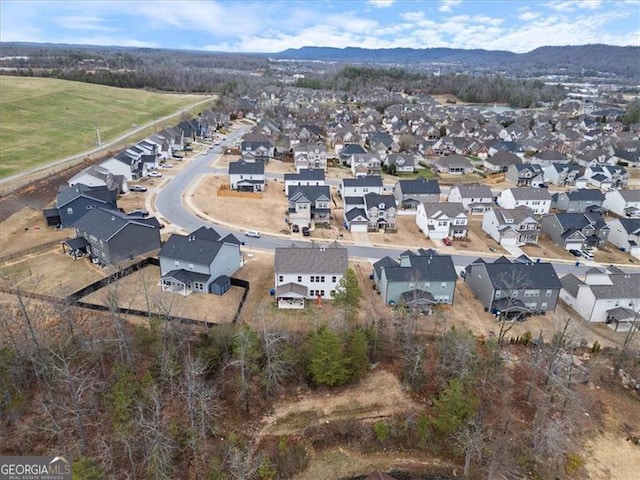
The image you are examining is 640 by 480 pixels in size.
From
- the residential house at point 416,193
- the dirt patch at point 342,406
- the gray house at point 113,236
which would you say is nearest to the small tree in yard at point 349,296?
the dirt patch at point 342,406

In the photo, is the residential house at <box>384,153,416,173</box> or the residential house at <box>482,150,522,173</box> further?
the residential house at <box>482,150,522,173</box>

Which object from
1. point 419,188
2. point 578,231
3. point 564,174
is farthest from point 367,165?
point 578,231

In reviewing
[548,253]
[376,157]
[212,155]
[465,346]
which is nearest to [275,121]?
[212,155]

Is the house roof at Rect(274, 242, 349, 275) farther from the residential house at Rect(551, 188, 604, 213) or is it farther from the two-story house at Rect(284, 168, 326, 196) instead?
the residential house at Rect(551, 188, 604, 213)

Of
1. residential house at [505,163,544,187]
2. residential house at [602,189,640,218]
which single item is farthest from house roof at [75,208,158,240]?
residential house at [602,189,640,218]

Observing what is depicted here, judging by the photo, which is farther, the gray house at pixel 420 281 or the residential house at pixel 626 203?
the residential house at pixel 626 203

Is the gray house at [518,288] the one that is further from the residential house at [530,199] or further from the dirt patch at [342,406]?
the residential house at [530,199]

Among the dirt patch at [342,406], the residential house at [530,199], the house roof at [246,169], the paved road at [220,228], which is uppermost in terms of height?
the house roof at [246,169]
